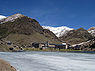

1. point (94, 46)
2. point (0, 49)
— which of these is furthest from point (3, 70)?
point (94, 46)

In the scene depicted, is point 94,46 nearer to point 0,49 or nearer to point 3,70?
point 0,49

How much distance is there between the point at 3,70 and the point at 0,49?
8220 centimetres

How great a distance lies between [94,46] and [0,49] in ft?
379

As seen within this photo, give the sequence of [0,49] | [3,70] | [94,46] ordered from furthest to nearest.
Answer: [94,46] → [0,49] → [3,70]

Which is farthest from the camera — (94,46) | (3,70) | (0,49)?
(94,46)

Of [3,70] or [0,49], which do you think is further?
[0,49]

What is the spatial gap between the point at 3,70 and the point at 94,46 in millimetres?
161742

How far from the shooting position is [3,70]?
467 inches

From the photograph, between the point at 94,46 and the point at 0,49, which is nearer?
the point at 0,49

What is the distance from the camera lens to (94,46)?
160750 millimetres

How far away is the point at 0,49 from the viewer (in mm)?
88812
